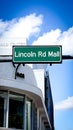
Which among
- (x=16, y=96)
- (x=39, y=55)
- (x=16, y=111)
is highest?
(x=39, y=55)

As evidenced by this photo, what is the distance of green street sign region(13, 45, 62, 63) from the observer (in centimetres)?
1497

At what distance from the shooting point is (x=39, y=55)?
1499 centimetres

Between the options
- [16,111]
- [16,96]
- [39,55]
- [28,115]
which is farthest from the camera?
[28,115]

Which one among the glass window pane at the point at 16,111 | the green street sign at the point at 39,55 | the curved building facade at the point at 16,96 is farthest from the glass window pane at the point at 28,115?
the green street sign at the point at 39,55

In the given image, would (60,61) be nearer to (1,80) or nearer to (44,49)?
(44,49)

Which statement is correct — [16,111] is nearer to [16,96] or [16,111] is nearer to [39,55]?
[16,96]

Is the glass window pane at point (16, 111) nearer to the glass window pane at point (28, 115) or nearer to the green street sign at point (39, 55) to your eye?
the glass window pane at point (28, 115)

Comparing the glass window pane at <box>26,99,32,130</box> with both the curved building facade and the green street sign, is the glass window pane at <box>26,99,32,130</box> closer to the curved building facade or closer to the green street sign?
the curved building facade

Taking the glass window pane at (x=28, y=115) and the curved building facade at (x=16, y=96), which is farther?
the glass window pane at (x=28, y=115)

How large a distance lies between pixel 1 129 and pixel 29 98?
11.5 feet

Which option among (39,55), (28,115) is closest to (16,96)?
(28,115)

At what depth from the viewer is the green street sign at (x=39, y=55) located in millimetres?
14969

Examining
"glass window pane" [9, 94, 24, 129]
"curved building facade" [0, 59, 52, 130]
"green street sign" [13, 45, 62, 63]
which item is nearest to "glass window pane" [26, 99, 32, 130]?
"curved building facade" [0, 59, 52, 130]

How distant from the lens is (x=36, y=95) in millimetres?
22219
